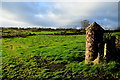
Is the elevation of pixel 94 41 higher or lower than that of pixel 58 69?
higher

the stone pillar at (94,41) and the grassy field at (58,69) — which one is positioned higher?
the stone pillar at (94,41)

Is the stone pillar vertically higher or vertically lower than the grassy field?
higher

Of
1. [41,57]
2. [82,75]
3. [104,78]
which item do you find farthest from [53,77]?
[41,57]

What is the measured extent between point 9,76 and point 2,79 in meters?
0.49

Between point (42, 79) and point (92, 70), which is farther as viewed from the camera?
point (92, 70)

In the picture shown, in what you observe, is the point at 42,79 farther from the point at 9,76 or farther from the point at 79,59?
the point at 79,59

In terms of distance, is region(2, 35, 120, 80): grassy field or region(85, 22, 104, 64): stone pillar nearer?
region(2, 35, 120, 80): grassy field

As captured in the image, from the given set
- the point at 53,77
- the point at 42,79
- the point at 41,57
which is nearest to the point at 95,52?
the point at 53,77

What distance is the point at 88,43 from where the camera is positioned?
34.9 ft

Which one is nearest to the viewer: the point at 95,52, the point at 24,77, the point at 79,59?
the point at 24,77

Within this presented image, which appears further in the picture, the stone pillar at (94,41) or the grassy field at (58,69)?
the stone pillar at (94,41)

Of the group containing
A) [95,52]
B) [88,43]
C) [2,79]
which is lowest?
[2,79]

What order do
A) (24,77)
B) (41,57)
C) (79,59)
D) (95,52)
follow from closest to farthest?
(24,77) → (95,52) → (79,59) → (41,57)

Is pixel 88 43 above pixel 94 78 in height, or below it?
above
